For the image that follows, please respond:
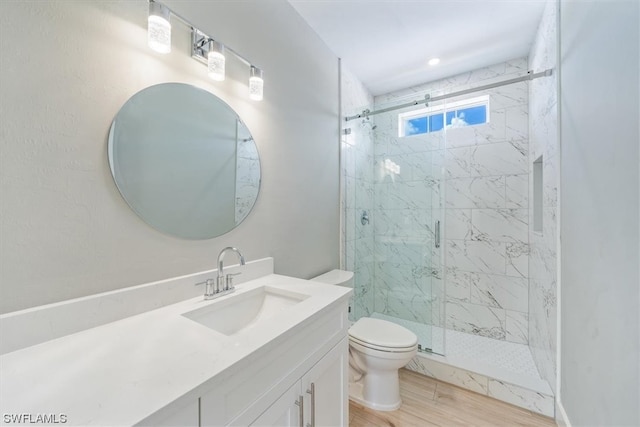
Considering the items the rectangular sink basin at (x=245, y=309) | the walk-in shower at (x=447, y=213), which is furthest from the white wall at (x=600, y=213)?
the rectangular sink basin at (x=245, y=309)

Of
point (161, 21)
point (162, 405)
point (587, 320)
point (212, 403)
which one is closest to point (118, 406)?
point (162, 405)

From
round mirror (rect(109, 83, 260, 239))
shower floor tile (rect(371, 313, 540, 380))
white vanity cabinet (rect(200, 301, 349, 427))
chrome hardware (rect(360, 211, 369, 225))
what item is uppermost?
round mirror (rect(109, 83, 260, 239))

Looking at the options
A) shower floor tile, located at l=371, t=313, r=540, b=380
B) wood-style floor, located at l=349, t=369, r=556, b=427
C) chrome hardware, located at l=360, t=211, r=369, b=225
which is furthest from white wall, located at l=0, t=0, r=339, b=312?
shower floor tile, located at l=371, t=313, r=540, b=380

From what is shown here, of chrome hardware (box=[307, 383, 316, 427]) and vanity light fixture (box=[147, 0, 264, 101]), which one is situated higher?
vanity light fixture (box=[147, 0, 264, 101])

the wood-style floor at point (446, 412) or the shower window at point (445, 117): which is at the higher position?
the shower window at point (445, 117)

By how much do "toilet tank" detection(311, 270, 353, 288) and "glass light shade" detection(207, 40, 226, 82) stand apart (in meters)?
1.42

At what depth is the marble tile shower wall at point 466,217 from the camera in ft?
7.44

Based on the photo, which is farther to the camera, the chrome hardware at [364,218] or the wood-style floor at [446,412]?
the chrome hardware at [364,218]

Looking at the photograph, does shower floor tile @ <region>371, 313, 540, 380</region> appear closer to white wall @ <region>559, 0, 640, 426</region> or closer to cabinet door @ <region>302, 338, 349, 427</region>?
white wall @ <region>559, 0, 640, 426</region>

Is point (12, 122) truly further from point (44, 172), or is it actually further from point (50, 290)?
point (50, 290)

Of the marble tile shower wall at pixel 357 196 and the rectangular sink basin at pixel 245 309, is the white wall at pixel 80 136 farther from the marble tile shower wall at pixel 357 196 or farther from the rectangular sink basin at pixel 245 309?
the marble tile shower wall at pixel 357 196

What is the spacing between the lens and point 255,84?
1.38 m

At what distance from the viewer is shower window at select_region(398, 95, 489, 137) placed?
7.57ft

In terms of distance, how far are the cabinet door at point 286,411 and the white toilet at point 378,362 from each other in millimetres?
806
